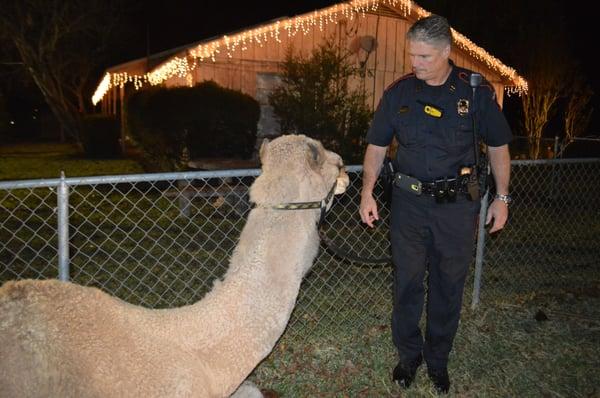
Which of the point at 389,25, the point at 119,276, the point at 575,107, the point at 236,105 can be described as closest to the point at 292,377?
the point at 119,276

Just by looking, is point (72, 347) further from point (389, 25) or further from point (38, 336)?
point (389, 25)

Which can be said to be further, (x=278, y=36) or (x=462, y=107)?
(x=278, y=36)

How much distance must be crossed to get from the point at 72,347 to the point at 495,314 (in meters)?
4.75

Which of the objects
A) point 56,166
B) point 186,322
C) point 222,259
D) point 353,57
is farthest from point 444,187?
point 56,166

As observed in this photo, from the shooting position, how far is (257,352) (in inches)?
99.1

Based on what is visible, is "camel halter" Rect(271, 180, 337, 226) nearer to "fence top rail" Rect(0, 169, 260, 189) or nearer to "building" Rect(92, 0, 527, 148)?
"fence top rail" Rect(0, 169, 260, 189)

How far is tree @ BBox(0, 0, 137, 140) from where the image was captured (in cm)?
2411

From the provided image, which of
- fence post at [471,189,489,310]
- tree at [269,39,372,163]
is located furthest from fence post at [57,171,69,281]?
tree at [269,39,372,163]

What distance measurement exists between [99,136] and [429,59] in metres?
21.8

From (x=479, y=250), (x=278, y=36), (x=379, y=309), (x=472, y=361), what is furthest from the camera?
(x=278, y=36)

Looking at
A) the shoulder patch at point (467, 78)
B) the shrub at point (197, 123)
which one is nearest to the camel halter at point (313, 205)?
the shoulder patch at point (467, 78)

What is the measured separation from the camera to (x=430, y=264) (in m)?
4.05

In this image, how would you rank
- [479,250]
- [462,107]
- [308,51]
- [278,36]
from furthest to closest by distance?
[308,51] < [278,36] < [479,250] < [462,107]

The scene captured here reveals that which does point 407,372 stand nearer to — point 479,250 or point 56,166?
point 479,250
